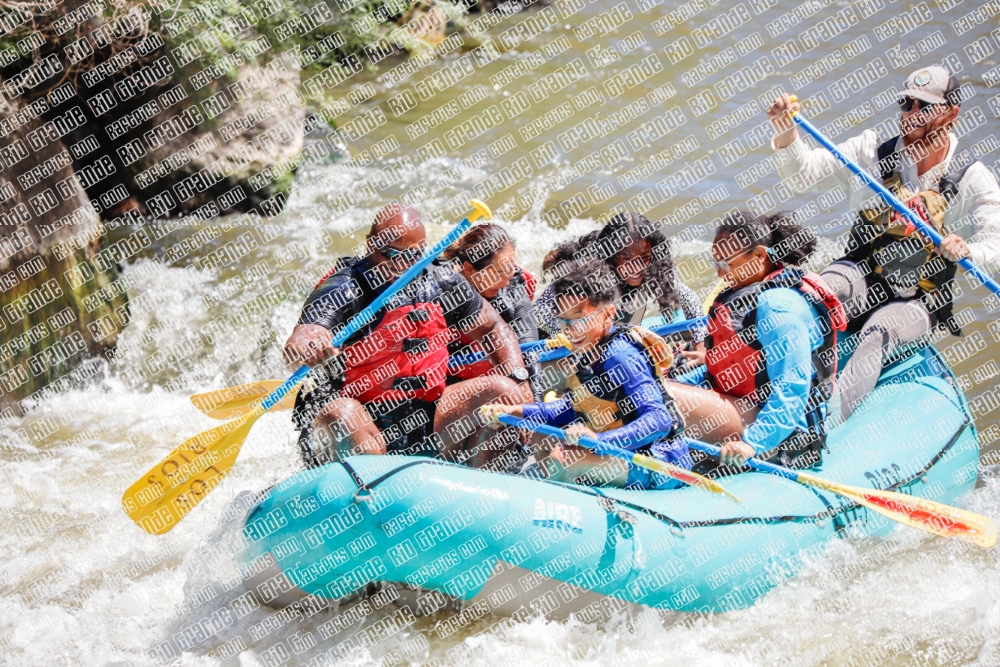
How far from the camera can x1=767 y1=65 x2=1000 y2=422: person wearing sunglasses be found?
15.4ft

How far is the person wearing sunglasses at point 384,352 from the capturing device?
421cm

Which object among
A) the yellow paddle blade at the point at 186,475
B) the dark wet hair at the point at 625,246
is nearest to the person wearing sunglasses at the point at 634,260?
the dark wet hair at the point at 625,246

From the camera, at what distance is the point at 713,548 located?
4.07 m

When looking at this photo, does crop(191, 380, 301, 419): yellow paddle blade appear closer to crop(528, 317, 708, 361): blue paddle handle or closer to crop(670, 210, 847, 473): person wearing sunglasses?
crop(528, 317, 708, 361): blue paddle handle

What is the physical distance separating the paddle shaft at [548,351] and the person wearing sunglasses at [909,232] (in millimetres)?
693

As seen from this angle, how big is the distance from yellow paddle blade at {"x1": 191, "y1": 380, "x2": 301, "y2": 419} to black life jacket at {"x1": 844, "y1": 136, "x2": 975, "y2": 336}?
114 inches

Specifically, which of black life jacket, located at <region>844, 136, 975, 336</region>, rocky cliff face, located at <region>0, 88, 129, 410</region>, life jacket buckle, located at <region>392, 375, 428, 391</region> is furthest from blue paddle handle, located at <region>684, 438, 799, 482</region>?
rocky cliff face, located at <region>0, 88, 129, 410</region>

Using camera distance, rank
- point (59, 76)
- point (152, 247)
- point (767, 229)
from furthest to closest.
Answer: point (152, 247), point (59, 76), point (767, 229)

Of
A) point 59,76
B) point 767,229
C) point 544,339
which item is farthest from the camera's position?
point 59,76

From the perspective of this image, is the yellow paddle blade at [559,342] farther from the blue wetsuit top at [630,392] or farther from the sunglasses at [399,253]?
the sunglasses at [399,253]

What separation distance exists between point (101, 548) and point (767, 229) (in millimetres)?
3688

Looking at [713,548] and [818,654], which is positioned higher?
[713,548]

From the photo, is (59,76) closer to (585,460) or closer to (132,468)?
(132,468)

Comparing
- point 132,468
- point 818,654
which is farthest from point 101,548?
point 818,654
